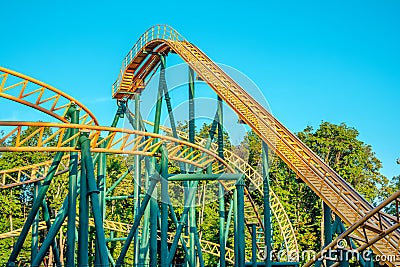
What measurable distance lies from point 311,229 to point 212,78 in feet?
47.3

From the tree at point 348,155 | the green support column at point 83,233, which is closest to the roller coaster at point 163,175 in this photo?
the green support column at point 83,233

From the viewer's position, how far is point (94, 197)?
31.3ft

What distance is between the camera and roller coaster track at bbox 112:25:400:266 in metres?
10.8

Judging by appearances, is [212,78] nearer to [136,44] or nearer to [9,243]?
[136,44]

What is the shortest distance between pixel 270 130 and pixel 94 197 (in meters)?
5.61

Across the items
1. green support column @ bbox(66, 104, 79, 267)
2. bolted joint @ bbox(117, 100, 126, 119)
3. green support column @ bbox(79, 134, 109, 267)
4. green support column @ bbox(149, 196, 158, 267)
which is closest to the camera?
green support column @ bbox(79, 134, 109, 267)

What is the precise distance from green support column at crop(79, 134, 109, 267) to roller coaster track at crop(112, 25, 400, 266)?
437 cm

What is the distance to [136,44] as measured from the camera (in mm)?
17812

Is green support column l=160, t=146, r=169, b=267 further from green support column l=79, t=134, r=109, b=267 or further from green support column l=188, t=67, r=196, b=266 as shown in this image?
green support column l=188, t=67, r=196, b=266

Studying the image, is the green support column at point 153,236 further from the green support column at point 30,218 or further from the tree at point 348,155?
the tree at point 348,155

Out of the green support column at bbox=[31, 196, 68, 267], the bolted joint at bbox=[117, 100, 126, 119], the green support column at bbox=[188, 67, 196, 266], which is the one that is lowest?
the green support column at bbox=[31, 196, 68, 267]

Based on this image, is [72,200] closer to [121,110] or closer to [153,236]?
[153,236]

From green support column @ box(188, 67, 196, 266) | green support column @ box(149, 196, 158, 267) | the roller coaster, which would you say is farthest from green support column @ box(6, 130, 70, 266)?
green support column @ box(188, 67, 196, 266)

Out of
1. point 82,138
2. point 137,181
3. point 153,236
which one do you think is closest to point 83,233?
point 82,138
